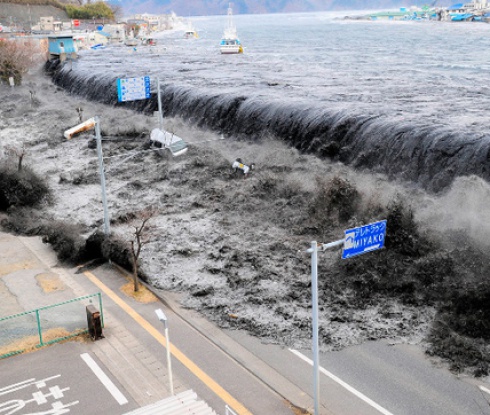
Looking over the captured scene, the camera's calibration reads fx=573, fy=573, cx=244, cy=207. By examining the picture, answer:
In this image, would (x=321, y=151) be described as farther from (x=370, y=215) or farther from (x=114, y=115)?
(x=114, y=115)

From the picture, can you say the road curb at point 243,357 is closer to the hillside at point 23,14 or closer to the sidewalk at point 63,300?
the sidewalk at point 63,300

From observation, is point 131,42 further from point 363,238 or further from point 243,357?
point 363,238

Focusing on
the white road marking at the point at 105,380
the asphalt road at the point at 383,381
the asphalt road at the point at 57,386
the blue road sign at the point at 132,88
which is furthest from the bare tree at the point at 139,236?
the blue road sign at the point at 132,88

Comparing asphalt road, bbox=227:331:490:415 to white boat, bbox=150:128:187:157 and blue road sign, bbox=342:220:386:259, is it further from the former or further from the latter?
white boat, bbox=150:128:187:157

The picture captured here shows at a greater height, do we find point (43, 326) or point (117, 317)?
point (43, 326)

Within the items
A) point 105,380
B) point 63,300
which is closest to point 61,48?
point 63,300

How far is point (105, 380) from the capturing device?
16.5m

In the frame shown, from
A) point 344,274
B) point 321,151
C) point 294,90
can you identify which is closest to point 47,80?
point 294,90

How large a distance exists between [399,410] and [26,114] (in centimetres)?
5742

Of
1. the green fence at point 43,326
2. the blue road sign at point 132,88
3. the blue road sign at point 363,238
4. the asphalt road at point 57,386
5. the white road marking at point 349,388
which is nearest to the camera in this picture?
the blue road sign at point 363,238

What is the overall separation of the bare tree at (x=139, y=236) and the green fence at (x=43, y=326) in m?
3.35

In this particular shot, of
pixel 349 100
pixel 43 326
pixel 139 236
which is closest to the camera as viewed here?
pixel 43 326

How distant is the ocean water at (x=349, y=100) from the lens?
1334 inches

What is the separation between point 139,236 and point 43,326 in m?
8.21
